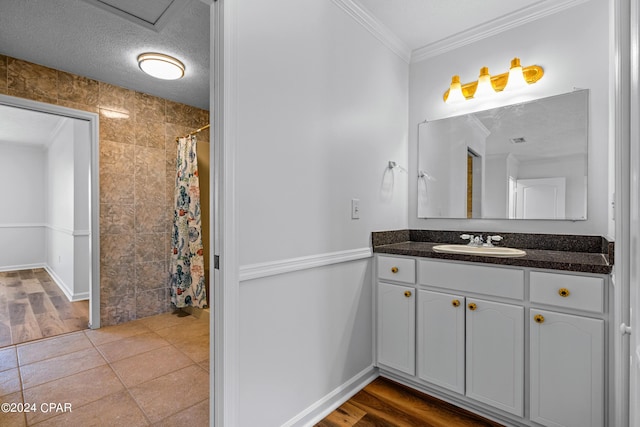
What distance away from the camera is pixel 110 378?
207 cm

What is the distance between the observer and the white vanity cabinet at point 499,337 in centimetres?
137

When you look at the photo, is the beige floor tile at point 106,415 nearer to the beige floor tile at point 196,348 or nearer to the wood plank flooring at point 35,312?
the beige floor tile at point 196,348

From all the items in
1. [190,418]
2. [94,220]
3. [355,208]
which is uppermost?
[355,208]

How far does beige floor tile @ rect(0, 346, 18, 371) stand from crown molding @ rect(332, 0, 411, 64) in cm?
335

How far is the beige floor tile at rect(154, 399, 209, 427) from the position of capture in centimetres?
166

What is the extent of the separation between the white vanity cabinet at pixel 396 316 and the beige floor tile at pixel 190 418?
1.11 meters

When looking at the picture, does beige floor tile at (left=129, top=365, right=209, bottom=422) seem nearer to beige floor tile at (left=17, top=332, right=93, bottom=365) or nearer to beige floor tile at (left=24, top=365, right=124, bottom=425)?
beige floor tile at (left=24, top=365, right=124, bottom=425)

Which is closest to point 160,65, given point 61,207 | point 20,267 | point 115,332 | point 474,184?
point 115,332

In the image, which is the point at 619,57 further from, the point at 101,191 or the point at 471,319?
the point at 101,191

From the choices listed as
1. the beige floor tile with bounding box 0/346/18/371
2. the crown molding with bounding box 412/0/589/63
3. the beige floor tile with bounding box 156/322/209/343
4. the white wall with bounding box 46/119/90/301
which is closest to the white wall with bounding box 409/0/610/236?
the crown molding with bounding box 412/0/589/63

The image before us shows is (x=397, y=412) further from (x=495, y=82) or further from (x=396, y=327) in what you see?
(x=495, y=82)

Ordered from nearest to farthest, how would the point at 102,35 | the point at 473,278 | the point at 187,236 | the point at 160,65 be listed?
the point at 473,278 < the point at 102,35 < the point at 160,65 < the point at 187,236

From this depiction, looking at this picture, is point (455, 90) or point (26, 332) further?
point (26, 332)

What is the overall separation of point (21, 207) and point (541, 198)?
26.4 feet
